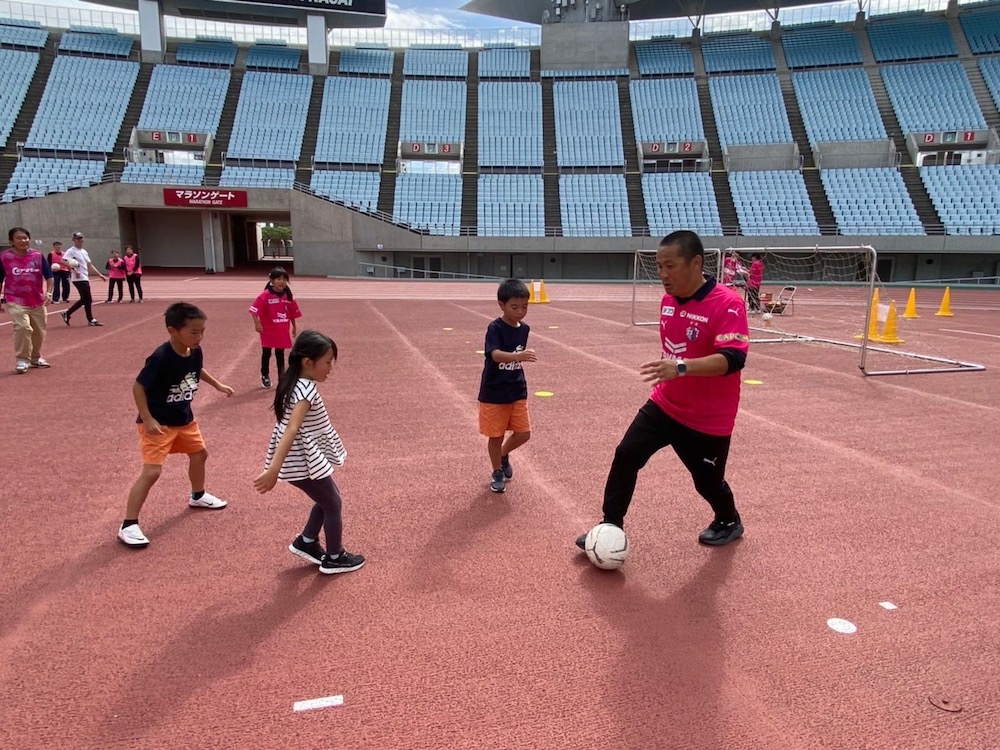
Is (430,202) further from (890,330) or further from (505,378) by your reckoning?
(505,378)

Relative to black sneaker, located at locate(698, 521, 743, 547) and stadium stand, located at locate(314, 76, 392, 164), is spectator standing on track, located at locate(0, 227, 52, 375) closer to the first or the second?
black sneaker, located at locate(698, 521, 743, 547)

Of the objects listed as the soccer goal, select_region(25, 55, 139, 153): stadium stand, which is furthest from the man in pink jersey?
select_region(25, 55, 139, 153): stadium stand

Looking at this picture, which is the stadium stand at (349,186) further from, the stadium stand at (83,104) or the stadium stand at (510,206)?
the stadium stand at (83,104)

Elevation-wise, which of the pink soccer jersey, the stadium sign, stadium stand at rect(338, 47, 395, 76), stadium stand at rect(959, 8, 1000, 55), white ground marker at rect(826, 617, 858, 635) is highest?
stadium stand at rect(959, 8, 1000, 55)

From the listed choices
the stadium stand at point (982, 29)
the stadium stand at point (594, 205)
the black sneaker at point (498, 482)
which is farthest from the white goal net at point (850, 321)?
the stadium stand at point (982, 29)

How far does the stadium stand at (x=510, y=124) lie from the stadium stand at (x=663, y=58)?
27.2 ft

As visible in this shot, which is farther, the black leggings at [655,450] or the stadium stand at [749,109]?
the stadium stand at [749,109]

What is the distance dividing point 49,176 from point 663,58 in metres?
40.8

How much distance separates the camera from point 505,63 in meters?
47.0

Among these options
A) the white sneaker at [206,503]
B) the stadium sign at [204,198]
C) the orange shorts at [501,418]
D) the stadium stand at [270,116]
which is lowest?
the white sneaker at [206,503]

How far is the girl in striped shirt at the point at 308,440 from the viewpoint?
3.25 metres

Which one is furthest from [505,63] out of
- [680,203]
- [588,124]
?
[680,203]

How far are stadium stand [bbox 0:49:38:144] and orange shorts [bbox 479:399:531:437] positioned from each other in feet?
147

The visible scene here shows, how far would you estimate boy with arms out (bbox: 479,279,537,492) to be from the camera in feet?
15.0
